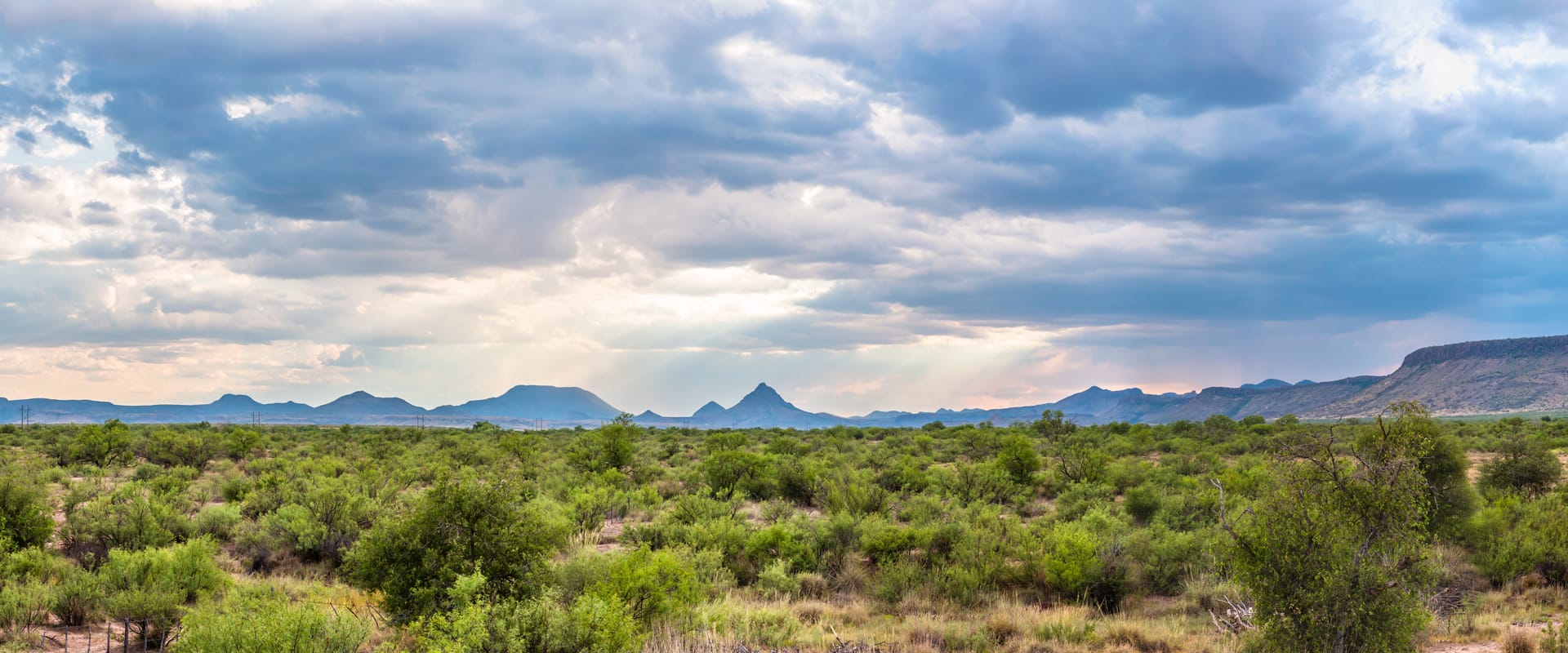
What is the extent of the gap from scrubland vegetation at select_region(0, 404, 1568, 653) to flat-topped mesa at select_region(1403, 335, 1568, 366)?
19228cm

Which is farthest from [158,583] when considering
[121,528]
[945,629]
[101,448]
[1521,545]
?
[101,448]

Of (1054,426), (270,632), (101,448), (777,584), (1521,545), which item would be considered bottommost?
(777,584)

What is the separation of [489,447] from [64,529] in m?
26.0

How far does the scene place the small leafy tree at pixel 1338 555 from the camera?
9.48 m

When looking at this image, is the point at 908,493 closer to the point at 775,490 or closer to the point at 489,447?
the point at 775,490

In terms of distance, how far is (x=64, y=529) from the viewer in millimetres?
18297

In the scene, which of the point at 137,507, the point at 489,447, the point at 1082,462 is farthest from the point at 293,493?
the point at 1082,462

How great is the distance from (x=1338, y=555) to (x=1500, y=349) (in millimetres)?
222868

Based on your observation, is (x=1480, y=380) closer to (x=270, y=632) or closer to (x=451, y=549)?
(x=451, y=549)

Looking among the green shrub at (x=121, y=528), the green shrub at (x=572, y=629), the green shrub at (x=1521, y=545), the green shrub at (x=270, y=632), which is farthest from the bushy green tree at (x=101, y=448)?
the green shrub at (x=1521, y=545)

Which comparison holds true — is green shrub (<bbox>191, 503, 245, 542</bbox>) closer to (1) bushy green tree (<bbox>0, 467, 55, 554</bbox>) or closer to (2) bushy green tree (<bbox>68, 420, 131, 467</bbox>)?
(1) bushy green tree (<bbox>0, 467, 55, 554</bbox>)

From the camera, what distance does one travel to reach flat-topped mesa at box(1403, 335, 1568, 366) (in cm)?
17575

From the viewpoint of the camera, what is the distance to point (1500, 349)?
18188cm

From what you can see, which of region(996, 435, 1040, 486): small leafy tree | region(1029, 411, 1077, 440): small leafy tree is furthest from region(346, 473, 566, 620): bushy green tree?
region(1029, 411, 1077, 440): small leafy tree
